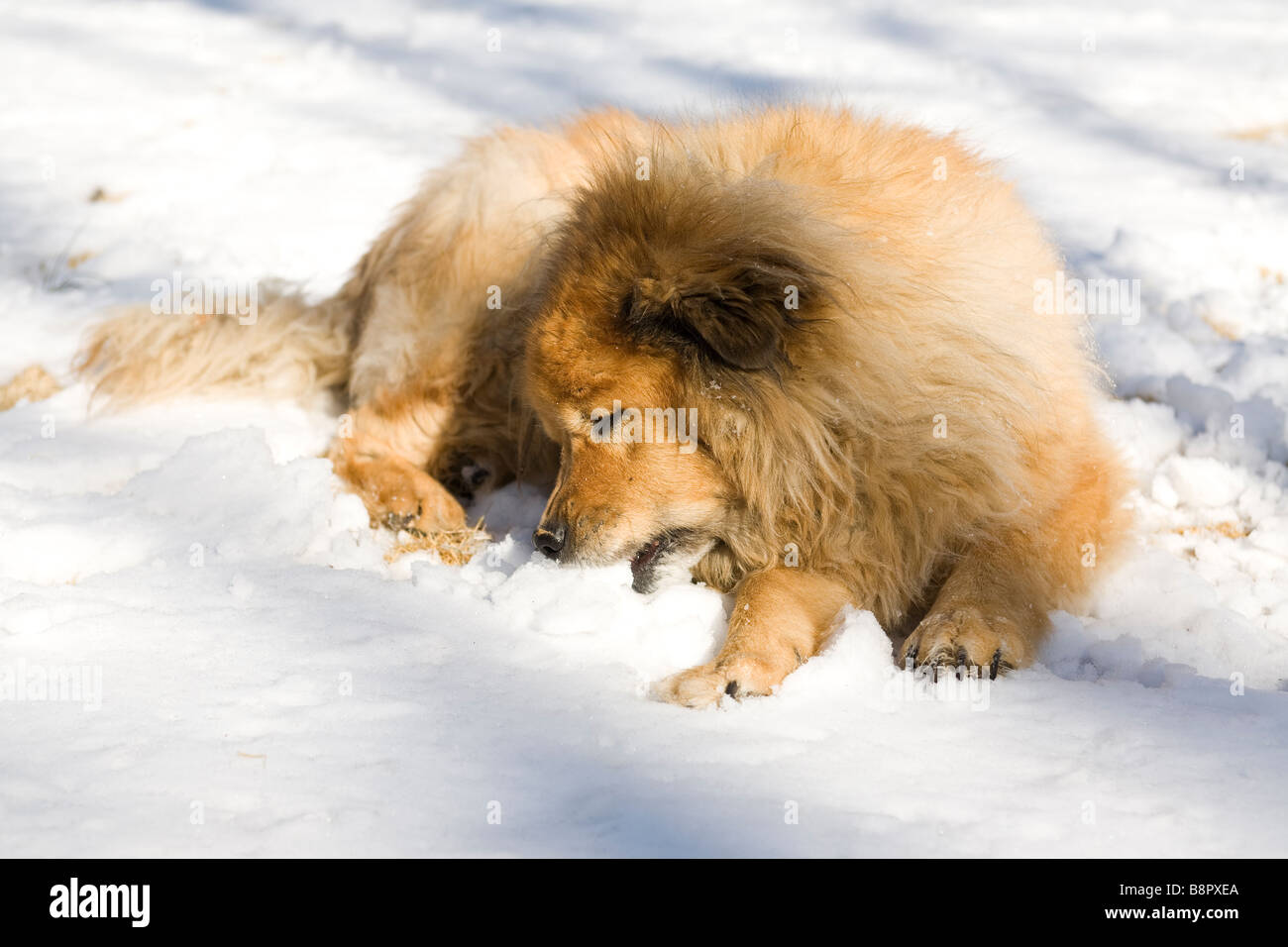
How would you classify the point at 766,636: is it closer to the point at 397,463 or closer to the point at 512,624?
the point at 512,624

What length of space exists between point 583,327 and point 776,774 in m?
1.15

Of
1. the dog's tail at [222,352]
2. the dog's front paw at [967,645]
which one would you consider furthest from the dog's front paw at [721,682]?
the dog's tail at [222,352]

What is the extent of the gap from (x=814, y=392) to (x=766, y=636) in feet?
1.83

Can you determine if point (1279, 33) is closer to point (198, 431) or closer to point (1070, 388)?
point (1070, 388)

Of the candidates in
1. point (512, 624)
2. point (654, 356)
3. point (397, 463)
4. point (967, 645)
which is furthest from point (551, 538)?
point (397, 463)

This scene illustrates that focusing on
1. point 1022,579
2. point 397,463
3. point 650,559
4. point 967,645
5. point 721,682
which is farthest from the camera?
point 397,463

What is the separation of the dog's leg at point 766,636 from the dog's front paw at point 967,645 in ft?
0.73

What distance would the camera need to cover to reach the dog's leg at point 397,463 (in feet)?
12.0

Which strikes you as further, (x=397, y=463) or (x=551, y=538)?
(x=397, y=463)

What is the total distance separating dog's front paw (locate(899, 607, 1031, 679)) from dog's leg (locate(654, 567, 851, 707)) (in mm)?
222

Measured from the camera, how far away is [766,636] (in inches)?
101

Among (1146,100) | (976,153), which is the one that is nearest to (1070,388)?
(976,153)

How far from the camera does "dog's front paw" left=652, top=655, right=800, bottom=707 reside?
2383 millimetres

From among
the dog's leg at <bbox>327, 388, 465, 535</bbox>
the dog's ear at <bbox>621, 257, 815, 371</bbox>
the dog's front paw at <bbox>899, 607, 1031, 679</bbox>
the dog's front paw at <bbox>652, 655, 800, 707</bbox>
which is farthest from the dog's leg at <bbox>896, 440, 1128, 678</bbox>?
the dog's leg at <bbox>327, 388, 465, 535</bbox>
